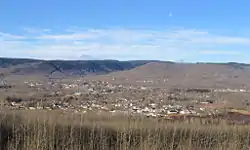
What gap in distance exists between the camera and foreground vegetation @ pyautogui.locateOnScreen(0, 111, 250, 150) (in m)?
8.44

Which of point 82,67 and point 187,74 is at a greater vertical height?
point 82,67

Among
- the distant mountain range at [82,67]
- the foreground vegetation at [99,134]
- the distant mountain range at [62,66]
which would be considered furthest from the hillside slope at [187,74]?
the foreground vegetation at [99,134]

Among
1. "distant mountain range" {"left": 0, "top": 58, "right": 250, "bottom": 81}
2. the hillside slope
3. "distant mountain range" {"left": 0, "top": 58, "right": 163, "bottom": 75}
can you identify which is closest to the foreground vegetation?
the hillside slope

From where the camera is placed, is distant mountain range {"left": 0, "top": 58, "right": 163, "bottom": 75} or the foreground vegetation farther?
distant mountain range {"left": 0, "top": 58, "right": 163, "bottom": 75}

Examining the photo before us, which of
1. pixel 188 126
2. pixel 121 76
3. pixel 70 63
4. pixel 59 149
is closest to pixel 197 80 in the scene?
pixel 121 76

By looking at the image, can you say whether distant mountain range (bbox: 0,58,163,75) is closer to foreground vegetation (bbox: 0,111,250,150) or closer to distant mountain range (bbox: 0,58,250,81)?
distant mountain range (bbox: 0,58,250,81)

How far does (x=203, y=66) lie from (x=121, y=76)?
18353 millimetres

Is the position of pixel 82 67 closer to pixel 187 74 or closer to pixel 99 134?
pixel 187 74

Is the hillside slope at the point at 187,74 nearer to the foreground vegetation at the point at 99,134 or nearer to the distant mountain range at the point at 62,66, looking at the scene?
the distant mountain range at the point at 62,66

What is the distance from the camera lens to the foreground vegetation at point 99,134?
8438 mm

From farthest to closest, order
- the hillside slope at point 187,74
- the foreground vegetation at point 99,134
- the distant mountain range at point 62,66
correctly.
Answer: the distant mountain range at point 62,66 < the hillside slope at point 187,74 < the foreground vegetation at point 99,134

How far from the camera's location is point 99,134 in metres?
10.2

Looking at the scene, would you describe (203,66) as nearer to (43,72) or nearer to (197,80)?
(197,80)

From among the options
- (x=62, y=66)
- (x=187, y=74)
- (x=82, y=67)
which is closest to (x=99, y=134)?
(x=187, y=74)
